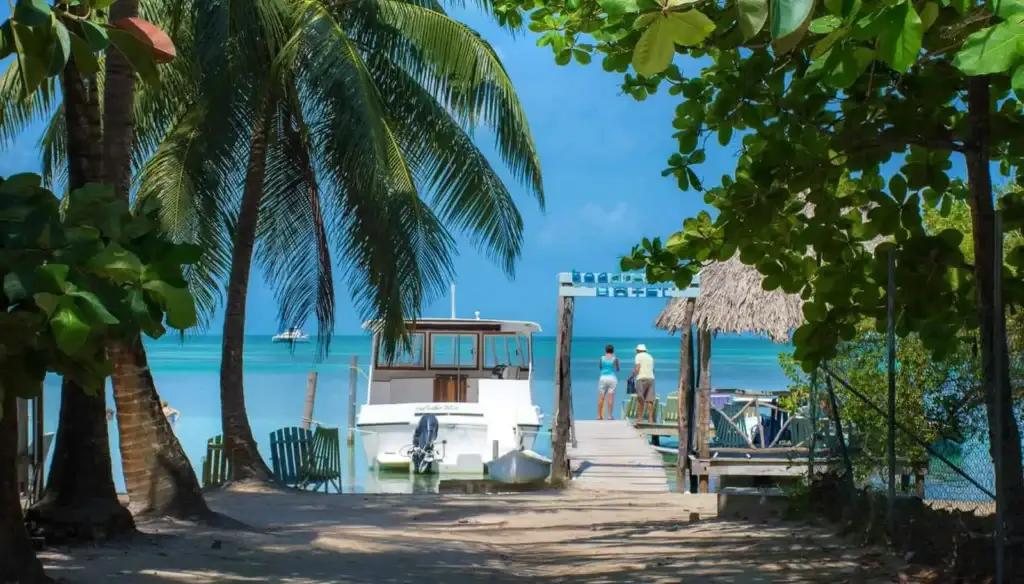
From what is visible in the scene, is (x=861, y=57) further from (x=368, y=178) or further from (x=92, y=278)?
(x=368, y=178)

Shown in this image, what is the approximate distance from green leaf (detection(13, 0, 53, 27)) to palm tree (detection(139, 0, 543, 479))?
9.32m

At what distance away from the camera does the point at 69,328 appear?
158 inches

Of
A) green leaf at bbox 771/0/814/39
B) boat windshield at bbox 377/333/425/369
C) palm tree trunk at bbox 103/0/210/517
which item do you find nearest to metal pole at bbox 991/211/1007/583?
green leaf at bbox 771/0/814/39

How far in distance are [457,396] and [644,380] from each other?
4297mm

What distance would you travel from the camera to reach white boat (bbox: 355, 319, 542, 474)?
2056 cm

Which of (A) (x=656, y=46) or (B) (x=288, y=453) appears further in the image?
(B) (x=288, y=453)

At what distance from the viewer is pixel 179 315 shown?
13.9 ft

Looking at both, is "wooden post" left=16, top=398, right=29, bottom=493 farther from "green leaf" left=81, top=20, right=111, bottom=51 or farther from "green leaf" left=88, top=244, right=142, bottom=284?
"green leaf" left=81, top=20, right=111, bottom=51

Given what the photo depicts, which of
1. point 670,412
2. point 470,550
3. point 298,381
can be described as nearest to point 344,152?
point 470,550

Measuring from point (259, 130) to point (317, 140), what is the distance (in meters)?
0.79

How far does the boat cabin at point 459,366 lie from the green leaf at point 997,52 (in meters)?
19.6

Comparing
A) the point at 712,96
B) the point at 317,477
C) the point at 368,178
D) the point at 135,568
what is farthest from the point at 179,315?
the point at 317,477

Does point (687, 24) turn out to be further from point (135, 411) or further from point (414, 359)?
point (414, 359)

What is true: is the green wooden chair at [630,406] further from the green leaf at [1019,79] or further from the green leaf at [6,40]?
the green leaf at [1019,79]
